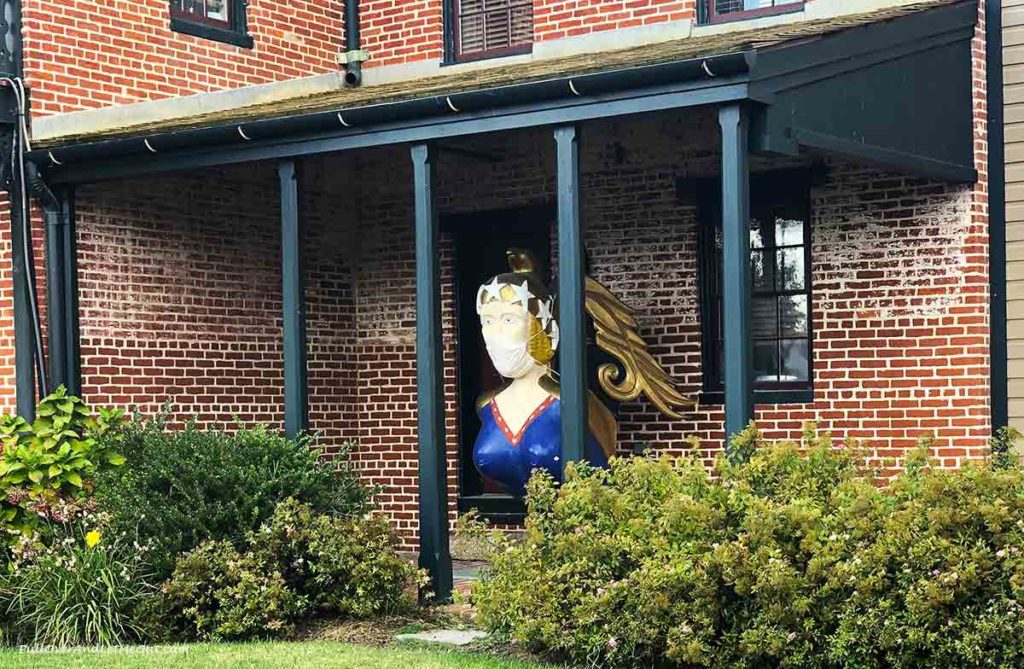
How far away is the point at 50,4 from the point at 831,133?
6010 mm

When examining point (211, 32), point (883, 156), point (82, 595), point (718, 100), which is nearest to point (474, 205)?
point (211, 32)

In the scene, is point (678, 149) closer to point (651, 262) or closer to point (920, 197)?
point (651, 262)

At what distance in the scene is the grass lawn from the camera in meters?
8.41

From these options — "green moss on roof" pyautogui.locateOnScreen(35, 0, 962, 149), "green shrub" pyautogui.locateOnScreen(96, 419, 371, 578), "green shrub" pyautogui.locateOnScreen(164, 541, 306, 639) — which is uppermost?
"green moss on roof" pyautogui.locateOnScreen(35, 0, 962, 149)

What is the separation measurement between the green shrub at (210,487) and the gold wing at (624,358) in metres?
2.48

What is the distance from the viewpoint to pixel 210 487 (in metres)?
10.1

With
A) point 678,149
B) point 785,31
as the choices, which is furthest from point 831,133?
point 678,149

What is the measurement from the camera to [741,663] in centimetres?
802

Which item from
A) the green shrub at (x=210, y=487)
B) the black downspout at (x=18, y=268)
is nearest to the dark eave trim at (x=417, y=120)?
the black downspout at (x=18, y=268)

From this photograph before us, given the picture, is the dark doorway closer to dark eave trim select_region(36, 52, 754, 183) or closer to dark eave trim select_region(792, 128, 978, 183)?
dark eave trim select_region(36, 52, 754, 183)

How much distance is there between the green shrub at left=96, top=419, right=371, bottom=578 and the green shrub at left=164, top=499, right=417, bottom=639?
16 centimetres

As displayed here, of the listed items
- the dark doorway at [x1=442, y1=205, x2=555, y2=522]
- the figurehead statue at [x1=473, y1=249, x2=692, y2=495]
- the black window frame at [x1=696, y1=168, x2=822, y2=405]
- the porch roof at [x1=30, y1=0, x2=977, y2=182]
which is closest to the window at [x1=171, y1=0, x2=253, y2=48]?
the porch roof at [x1=30, y1=0, x2=977, y2=182]

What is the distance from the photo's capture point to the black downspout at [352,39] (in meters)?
14.7

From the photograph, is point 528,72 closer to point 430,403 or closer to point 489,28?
point 430,403
